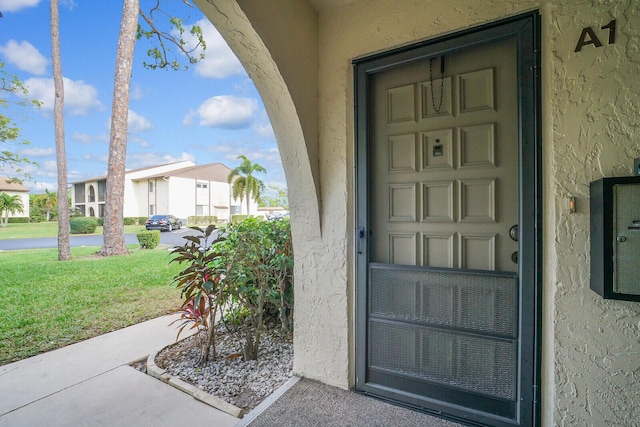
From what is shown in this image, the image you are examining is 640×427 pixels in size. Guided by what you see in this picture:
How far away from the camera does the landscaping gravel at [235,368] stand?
93.4 inches

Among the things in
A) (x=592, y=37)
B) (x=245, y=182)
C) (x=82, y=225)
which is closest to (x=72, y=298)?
(x=592, y=37)

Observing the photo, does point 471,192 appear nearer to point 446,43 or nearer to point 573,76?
point 573,76

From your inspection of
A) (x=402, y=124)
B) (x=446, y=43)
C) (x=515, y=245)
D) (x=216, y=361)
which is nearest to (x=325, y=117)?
(x=402, y=124)

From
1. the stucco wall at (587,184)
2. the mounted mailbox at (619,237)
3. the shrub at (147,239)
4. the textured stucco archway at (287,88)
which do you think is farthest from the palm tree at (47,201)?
the mounted mailbox at (619,237)

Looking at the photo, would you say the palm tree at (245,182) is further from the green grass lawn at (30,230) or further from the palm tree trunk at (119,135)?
the palm tree trunk at (119,135)

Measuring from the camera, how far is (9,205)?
10180 millimetres

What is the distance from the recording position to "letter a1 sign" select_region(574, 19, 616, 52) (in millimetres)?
1519

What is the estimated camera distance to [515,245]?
185cm

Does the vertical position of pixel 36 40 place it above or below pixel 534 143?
above

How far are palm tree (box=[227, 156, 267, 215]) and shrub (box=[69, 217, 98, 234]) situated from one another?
23.5 feet

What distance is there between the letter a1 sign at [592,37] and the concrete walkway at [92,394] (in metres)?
3.09

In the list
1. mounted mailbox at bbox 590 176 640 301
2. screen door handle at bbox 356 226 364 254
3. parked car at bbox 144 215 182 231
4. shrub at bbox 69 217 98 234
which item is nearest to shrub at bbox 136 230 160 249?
parked car at bbox 144 215 182 231

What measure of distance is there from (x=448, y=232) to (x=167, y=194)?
20.7 meters

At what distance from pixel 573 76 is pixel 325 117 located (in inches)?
59.7
